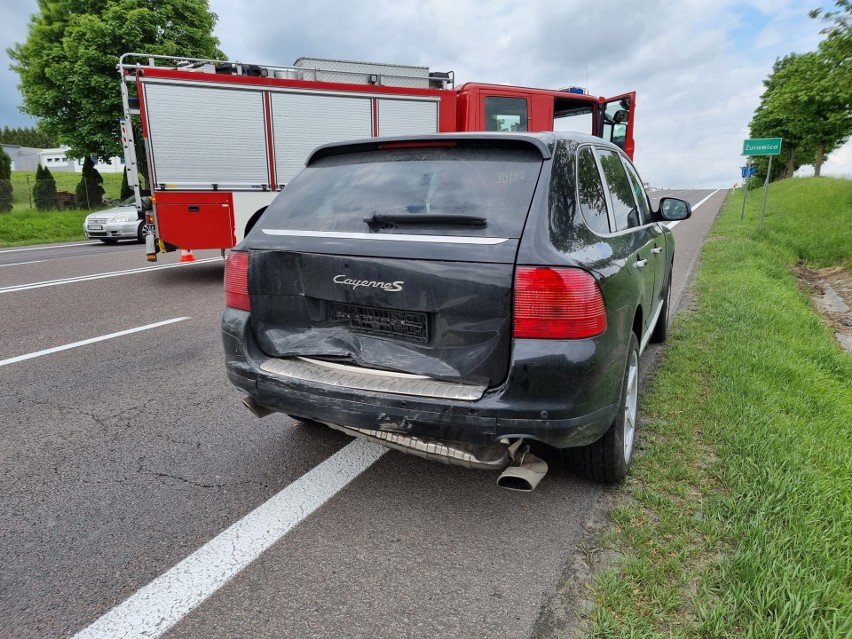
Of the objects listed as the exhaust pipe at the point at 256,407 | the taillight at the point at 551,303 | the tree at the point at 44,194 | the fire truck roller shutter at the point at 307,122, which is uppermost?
the fire truck roller shutter at the point at 307,122

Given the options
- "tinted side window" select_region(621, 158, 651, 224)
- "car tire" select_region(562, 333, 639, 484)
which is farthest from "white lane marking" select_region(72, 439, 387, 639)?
"tinted side window" select_region(621, 158, 651, 224)

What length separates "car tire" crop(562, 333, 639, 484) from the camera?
2.71 m

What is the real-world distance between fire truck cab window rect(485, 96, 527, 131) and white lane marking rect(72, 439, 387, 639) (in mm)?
8161

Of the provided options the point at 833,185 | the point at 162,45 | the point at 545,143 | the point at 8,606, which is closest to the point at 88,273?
the point at 8,606

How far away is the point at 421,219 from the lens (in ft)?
8.27

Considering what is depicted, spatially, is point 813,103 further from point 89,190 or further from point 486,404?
point 89,190

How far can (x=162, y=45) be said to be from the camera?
2633 centimetres

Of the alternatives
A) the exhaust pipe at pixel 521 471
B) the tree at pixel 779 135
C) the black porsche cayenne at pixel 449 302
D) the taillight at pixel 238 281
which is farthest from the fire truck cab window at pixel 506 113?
the tree at pixel 779 135

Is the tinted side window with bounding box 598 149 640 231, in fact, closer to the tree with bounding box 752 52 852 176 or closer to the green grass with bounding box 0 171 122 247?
the tree with bounding box 752 52 852 176

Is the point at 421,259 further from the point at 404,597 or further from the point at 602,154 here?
the point at 602,154

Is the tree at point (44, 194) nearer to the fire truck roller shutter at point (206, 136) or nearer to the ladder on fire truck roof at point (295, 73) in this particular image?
the ladder on fire truck roof at point (295, 73)

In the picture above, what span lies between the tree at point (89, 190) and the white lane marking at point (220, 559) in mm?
25821

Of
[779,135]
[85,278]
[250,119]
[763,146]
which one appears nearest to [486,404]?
[250,119]

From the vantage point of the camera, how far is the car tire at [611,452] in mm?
2707
